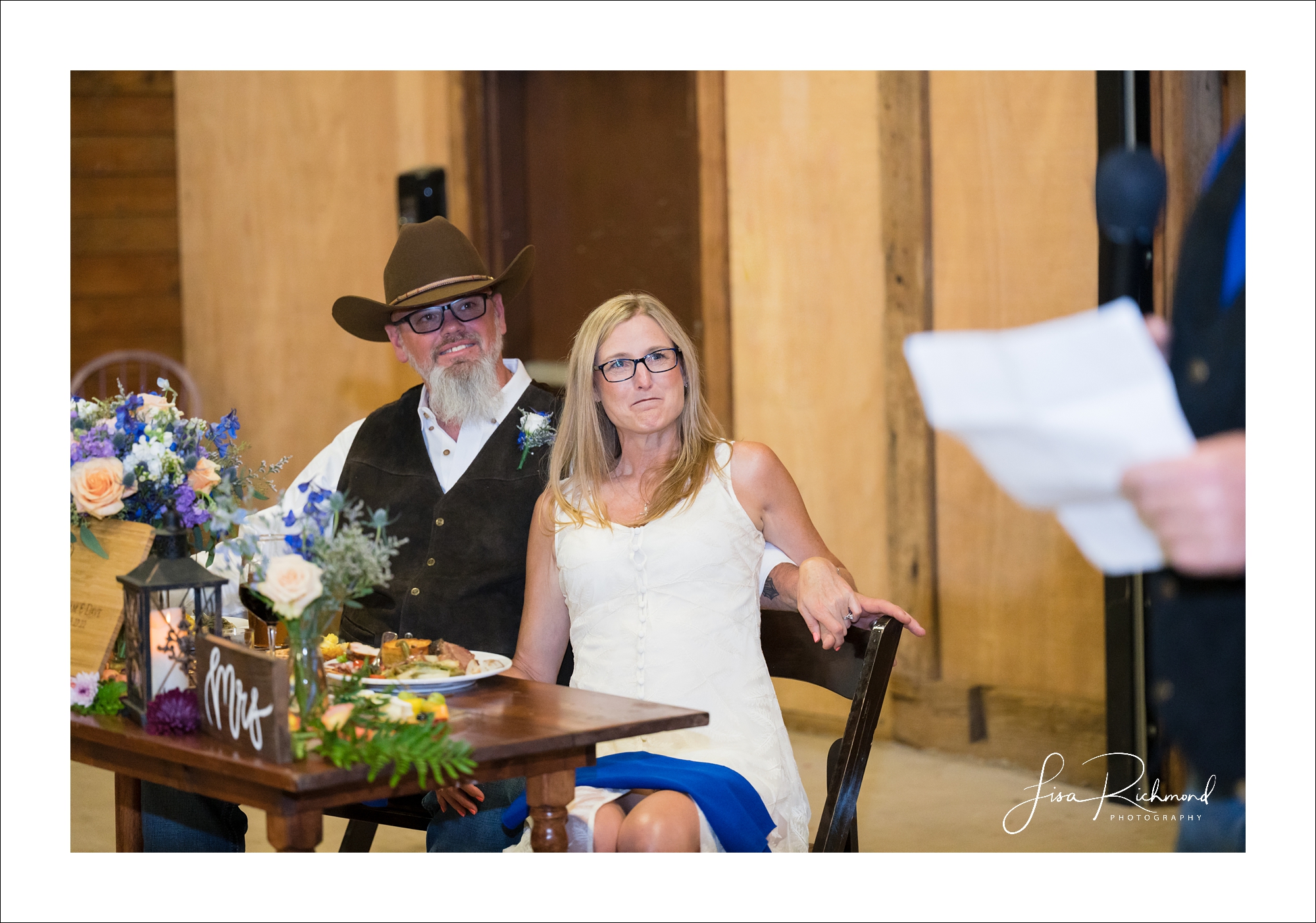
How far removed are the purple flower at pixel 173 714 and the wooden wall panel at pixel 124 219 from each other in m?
5.17

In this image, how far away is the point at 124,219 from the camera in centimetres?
688

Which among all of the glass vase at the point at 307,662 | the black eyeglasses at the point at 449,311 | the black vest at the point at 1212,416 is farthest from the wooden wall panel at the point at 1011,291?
the glass vase at the point at 307,662

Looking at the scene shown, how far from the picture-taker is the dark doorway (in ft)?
16.4

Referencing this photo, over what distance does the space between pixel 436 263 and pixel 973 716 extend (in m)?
2.30

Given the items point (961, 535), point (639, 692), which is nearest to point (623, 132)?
point (961, 535)

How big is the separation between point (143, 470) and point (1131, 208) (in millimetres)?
2510

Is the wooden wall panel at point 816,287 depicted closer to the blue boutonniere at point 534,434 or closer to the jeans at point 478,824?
the blue boutonniere at point 534,434

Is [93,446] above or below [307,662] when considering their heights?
above

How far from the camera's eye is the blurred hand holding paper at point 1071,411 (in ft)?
10.8

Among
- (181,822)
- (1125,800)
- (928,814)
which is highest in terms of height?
(181,822)

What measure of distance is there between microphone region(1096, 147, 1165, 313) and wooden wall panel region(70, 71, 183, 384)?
15.9ft

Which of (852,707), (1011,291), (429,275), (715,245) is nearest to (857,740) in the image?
(852,707)

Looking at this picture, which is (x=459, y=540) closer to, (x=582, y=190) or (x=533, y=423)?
(x=533, y=423)

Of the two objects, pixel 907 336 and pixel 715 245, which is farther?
pixel 715 245
